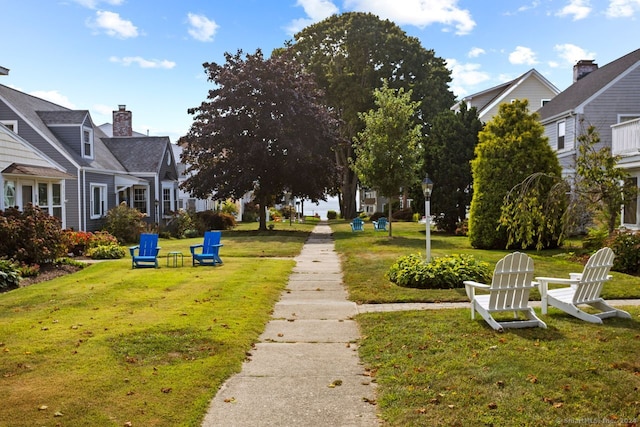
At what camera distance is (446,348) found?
6906 millimetres

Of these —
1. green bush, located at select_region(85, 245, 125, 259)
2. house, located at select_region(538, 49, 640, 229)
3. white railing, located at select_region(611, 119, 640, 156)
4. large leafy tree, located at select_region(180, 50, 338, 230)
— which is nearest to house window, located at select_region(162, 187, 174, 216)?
large leafy tree, located at select_region(180, 50, 338, 230)

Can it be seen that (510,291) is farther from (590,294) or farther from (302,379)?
(302,379)

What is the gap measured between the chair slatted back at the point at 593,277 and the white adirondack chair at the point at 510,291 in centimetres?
94

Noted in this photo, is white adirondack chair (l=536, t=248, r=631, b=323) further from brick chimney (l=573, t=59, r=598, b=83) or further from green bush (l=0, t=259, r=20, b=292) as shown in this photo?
brick chimney (l=573, t=59, r=598, b=83)

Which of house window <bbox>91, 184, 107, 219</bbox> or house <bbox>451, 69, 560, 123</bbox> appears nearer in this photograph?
Result: house window <bbox>91, 184, 107, 219</bbox>

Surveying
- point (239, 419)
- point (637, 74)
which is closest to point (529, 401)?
point (239, 419)

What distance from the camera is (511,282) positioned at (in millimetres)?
7980

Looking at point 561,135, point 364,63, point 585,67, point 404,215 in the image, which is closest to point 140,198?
point 561,135

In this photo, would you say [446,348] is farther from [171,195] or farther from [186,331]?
[171,195]

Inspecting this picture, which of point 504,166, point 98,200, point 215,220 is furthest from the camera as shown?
point 215,220

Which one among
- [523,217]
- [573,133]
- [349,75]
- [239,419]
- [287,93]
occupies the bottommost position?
[239,419]

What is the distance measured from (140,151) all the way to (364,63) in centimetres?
2197

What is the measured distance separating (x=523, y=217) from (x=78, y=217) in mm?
18368

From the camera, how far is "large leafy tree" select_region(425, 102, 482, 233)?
28766 mm
